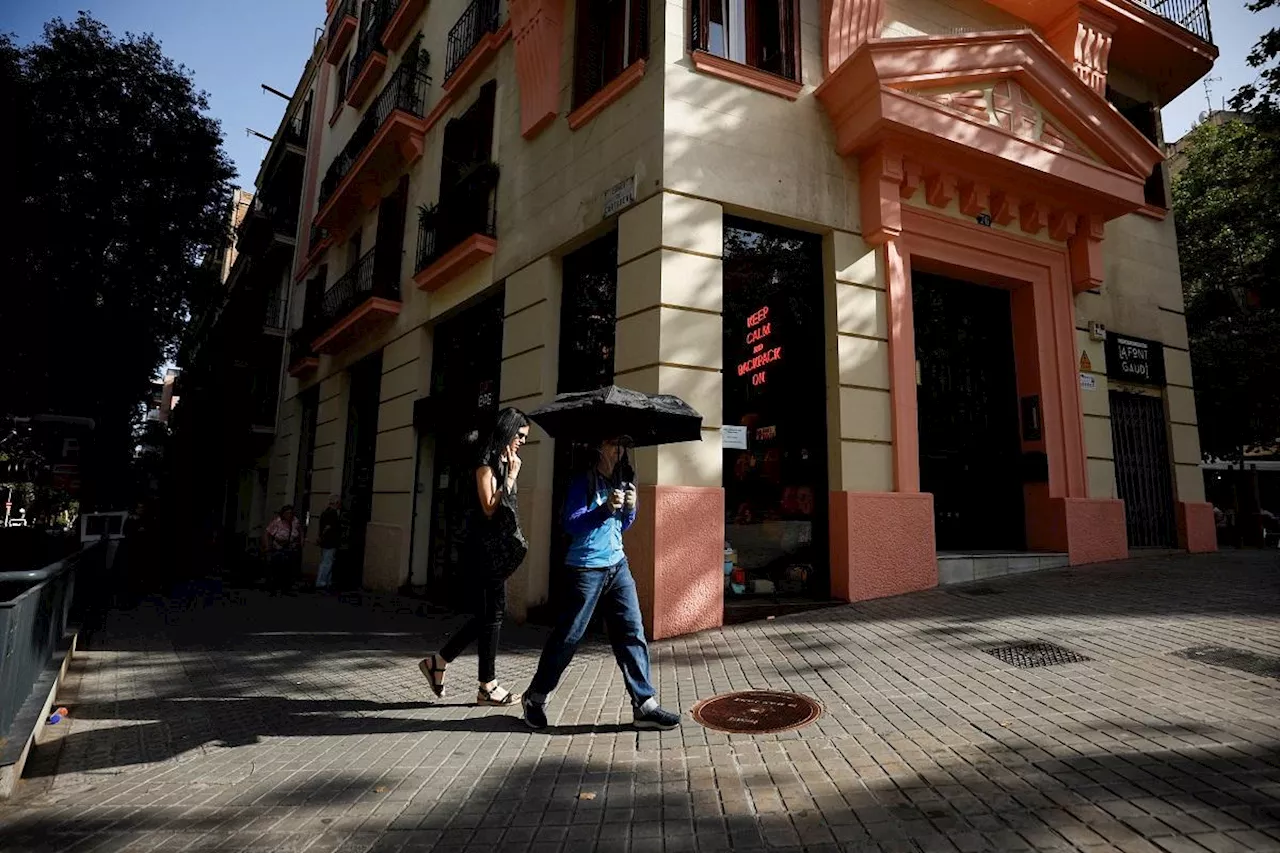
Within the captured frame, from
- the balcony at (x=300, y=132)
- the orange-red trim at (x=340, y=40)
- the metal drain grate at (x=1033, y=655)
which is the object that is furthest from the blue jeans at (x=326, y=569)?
the orange-red trim at (x=340, y=40)

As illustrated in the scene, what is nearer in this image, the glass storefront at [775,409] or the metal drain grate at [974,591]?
the metal drain grate at [974,591]

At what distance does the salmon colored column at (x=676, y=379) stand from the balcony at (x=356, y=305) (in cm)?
702

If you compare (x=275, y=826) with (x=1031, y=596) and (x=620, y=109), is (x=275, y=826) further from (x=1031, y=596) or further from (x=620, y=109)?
(x=620, y=109)

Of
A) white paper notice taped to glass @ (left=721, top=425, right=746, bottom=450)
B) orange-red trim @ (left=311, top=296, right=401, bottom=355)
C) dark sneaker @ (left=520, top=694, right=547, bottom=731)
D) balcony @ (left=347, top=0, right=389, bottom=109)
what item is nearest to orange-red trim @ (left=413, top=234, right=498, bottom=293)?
orange-red trim @ (left=311, top=296, right=401, bottom=355)

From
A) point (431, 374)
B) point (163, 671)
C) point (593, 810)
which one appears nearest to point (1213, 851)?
point (593, 810)

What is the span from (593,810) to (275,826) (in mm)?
1325

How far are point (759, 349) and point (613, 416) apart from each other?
408cm

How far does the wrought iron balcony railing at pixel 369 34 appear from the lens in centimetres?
1588

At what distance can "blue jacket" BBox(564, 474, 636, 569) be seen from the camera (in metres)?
3.94

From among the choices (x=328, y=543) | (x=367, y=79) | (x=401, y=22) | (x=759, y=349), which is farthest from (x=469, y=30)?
(x=328, y=543)

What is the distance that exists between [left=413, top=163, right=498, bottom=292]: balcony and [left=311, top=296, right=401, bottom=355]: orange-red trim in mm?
1155

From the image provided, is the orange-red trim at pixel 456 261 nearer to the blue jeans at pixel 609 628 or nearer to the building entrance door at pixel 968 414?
Result: the building entrance door at pixel 968 414

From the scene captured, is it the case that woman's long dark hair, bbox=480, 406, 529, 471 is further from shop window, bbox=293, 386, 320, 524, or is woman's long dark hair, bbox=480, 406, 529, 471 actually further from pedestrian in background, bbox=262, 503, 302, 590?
shop window, bbox=293, 386, 320, 524

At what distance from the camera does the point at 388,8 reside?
52.5 feet
